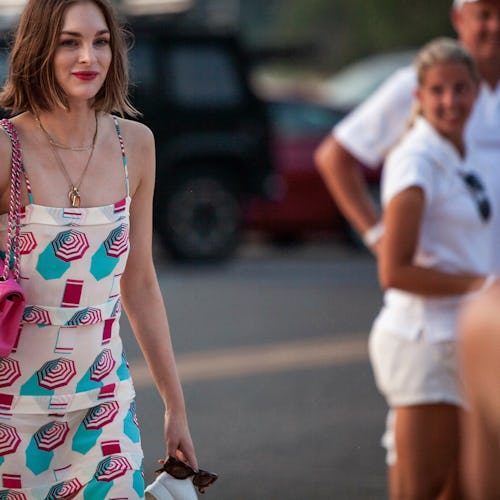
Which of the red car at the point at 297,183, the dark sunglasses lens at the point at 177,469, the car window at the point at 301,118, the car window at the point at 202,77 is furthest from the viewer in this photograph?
the car window at the point at 301,118

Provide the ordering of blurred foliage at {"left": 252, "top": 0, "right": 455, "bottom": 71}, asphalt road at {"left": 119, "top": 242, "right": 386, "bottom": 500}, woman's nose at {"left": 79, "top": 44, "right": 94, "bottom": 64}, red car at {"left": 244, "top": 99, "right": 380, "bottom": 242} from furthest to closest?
1. blurred foliage at {"left": 252, "top": 0, "right": 455, "bottom": 71}
2. red car at {"left": 244, "top": 99, "right": 380, "bottom": 242}
3. asphalt road at {"left": 119, "top": 242, "right": 386, "bottom": 500}
4. woman's nose at {"left": 79, "top": 44, "right": 94, "bottom": 64}

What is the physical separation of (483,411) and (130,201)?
1.81m

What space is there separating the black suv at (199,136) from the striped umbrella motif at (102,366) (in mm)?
10615

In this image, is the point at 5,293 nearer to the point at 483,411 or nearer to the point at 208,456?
the point at 483,411

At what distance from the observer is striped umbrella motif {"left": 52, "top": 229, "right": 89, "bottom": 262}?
324 cm

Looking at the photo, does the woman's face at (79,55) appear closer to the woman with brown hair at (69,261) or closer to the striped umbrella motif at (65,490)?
the woman with brown hair at (69,261)

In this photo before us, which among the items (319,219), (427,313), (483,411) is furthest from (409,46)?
(483,411)

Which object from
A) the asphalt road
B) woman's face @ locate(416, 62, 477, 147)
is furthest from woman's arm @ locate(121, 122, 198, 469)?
the asphalt road

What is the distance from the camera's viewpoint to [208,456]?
273 inches

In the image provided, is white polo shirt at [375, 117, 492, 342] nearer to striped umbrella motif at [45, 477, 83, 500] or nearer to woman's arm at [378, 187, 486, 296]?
woman's arm at [378, 187, 486, 296]

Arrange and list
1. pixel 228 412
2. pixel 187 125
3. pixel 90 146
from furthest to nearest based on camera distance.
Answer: pixel 187 125 < pixel 228 412 < pixel 90 146

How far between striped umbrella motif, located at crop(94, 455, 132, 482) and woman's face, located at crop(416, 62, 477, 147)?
5.83 ft

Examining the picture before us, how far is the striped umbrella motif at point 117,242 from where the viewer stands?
3322mm

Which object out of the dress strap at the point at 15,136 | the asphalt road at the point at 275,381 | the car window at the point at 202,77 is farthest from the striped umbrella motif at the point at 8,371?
the car window at the point at 202,77
